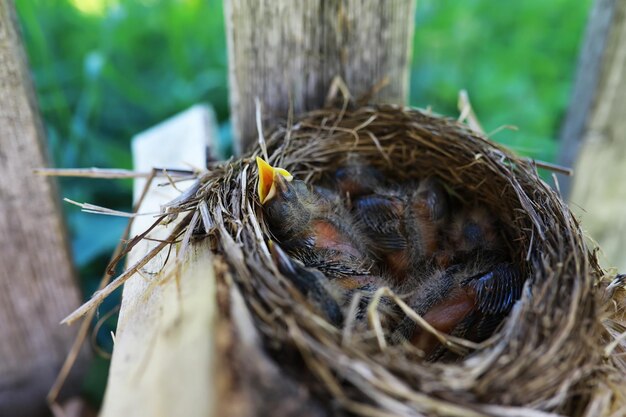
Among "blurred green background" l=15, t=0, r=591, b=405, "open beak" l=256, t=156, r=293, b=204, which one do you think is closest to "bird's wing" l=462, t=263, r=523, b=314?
"open beak" l=256, t=156, r=293, b=204

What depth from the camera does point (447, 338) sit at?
927mm

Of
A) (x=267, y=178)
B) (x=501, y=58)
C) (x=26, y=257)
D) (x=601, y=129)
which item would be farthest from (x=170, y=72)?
(x=601, y=129)

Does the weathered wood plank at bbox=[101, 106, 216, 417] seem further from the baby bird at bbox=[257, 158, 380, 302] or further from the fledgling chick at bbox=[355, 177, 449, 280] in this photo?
the fledgling chick at bbox=[355, 177, 449, 280]

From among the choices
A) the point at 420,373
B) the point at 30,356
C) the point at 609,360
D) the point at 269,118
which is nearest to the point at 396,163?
the point at 269,118

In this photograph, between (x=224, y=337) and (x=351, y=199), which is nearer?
(x=224, y=337)

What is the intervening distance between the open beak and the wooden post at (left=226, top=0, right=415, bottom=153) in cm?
32

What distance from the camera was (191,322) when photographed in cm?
76

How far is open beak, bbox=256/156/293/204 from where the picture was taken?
1190 millimetres

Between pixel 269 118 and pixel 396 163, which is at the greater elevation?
pixel 269 118

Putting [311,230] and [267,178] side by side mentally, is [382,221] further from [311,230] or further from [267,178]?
[267,178]

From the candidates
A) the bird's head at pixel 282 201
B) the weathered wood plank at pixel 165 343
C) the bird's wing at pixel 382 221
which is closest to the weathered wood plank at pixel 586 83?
the bird's wing at pixel 382 221

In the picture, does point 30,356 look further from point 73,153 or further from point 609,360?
point 609,360

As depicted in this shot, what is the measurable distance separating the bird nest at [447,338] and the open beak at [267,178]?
0.07 ft

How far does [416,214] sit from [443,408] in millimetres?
715
